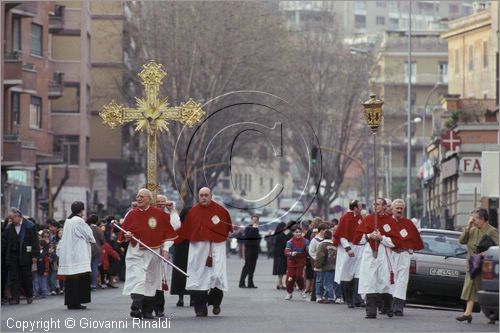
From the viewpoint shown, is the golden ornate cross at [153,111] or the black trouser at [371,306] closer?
the black trouser at [371,306]

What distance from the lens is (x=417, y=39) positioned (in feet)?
422

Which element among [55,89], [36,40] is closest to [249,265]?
[36,40]

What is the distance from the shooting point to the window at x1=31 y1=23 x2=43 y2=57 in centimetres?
6381

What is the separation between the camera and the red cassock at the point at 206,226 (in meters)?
24.6

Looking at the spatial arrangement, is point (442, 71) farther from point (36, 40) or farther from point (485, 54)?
point (36, 40)

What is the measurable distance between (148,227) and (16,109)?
3613 centimetres

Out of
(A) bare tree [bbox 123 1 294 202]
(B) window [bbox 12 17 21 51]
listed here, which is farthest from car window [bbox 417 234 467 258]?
(A) bare tree [bbox 123 1 294 202]

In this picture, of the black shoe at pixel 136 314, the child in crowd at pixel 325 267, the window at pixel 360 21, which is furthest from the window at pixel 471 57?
the window at pixel 360 21

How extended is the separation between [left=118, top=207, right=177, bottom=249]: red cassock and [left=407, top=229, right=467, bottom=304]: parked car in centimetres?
631

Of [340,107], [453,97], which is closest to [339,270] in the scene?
[453,97]

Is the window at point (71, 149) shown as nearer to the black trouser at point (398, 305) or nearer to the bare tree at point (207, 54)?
the bare tree at point (207, 54)

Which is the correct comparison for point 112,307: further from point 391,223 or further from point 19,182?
point 19,182

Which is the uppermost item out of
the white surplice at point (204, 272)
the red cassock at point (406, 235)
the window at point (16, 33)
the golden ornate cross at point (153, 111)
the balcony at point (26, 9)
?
the balcony at point (26, 9)

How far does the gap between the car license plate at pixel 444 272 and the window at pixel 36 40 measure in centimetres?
3713
